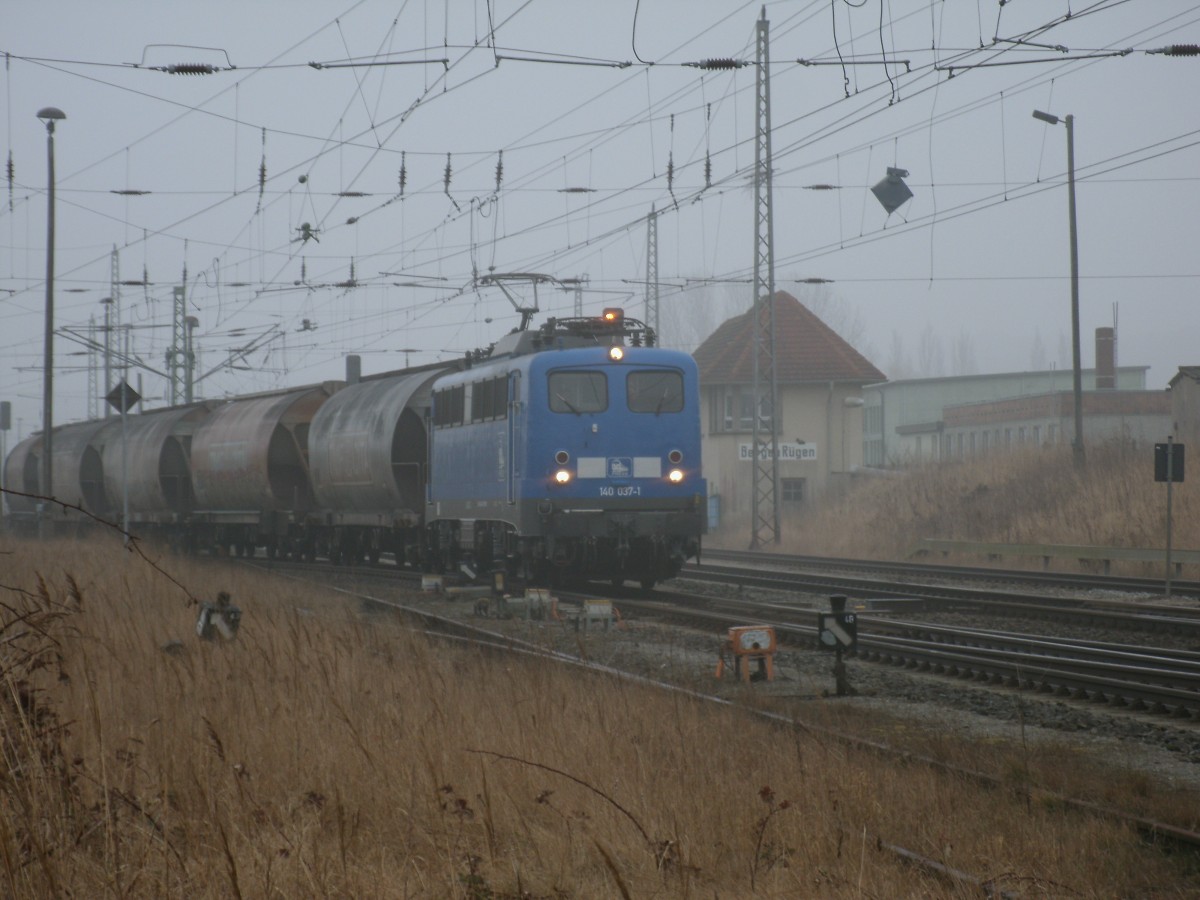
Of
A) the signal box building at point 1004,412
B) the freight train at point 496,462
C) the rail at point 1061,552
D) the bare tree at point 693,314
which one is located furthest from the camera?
the bare tree at point 693,314

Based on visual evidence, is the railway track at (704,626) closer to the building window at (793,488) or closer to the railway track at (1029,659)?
the railway track at (1029,659)

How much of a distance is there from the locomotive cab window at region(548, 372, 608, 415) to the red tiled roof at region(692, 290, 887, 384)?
1186 inches

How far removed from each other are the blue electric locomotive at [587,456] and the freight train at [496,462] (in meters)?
0.02

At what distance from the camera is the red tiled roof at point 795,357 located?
49.6 meters

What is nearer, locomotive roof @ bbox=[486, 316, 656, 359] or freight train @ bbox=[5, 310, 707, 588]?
freight train @ bbox=[5, 310, 707, 588]

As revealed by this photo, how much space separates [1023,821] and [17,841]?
4098mm

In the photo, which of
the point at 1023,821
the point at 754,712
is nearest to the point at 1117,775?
the point at 1023,821

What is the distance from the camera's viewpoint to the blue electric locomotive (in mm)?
17969

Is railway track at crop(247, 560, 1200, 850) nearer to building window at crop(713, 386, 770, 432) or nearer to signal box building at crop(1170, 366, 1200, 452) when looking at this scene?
signal box building at crop(1170, 366, 1200, 452)

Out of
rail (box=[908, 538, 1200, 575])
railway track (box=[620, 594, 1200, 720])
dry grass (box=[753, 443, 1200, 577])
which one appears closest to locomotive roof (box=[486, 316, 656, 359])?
railway track (box=[620, 594, 1200, 720])

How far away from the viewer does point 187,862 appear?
4887 mm

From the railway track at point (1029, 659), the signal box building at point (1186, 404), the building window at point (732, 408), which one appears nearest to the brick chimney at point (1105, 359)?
the building window at point (732, 408)

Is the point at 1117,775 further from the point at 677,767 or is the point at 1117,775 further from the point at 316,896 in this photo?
the point at 316,896

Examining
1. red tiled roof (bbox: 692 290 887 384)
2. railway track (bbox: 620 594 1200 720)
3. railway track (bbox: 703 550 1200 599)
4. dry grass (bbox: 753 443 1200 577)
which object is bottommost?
railway track (bbox: 703 550 1200 599)
